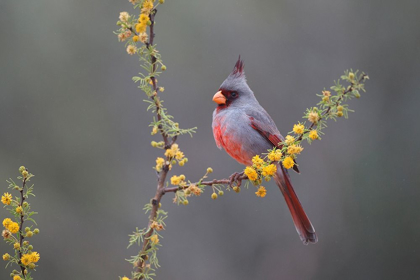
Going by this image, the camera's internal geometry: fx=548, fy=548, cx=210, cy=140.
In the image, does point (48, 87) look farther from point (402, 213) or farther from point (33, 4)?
point (402, 213)

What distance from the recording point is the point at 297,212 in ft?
6.66

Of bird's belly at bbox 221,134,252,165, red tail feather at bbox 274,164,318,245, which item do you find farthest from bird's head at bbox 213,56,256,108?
red tail feather at bbox 274,164,318,245

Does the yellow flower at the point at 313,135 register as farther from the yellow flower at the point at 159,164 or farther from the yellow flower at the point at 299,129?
the yellow flower at the point at 159,164

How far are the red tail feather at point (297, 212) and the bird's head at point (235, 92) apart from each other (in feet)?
1.02

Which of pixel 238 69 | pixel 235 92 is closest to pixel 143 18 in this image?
pixel 238 69

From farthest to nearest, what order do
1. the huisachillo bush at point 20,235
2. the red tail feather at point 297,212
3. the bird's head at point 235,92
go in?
the bird's head at point 235,92, the red tail feather at point 297,212, the huisachillo bush at point 20,235

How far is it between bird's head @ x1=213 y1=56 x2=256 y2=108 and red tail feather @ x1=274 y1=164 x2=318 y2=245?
31 centimetres

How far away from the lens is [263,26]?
17.0 feet

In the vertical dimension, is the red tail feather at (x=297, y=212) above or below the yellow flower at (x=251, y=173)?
→ above

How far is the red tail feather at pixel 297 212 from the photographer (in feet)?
6.28

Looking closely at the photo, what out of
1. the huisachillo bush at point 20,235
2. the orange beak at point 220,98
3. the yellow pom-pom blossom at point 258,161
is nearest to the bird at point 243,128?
the orange beak at point 220,98

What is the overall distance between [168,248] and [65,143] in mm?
1322

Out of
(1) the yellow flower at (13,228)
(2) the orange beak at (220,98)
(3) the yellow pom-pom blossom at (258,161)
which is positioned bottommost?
(1) the yellow flower at (13,228)

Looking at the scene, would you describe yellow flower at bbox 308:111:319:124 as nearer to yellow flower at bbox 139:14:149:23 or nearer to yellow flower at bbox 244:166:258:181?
yellow flower at bbox 244:166:258:181
